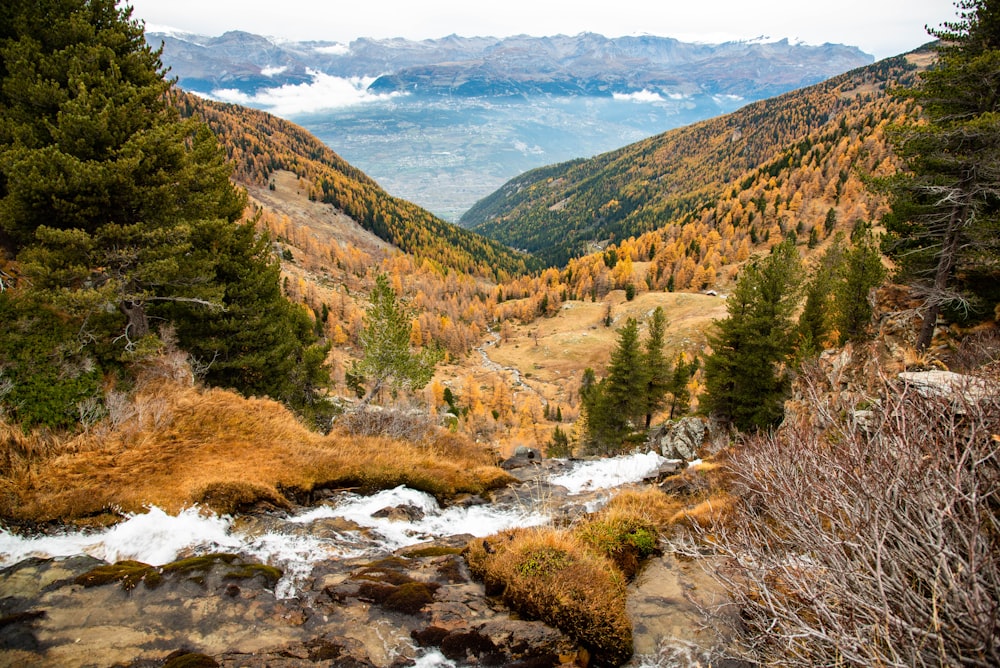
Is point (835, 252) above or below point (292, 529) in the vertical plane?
above

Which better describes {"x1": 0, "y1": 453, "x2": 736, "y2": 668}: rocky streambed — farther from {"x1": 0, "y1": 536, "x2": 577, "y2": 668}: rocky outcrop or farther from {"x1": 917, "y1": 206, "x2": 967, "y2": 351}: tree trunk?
{"x1": 917, "y1": 206, "x2": 967, "y2": 351}: tree trunk

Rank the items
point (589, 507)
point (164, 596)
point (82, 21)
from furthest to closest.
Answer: point (589, 507) → point (82, 21) → point (164, 596)

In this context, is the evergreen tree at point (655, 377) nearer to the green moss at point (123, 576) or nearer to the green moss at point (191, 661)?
the green moss at point (123, 576)

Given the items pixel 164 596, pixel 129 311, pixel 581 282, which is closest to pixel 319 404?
pixel 129 311

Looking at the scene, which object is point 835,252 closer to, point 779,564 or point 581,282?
point 779,564

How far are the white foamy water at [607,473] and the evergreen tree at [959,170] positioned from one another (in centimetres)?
1199

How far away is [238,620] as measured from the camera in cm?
582

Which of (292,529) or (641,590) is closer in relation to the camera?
(641,590)

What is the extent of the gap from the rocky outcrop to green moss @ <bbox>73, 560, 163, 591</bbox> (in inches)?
0.6

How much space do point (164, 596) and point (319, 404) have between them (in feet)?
67.4

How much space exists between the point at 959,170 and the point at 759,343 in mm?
12883

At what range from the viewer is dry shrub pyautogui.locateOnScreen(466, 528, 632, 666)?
5.92 metres

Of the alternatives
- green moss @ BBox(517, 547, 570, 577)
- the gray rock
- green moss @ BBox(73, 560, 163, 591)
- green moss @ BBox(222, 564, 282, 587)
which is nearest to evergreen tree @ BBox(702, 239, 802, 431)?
the gray rock

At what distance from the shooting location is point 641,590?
25.1ft
